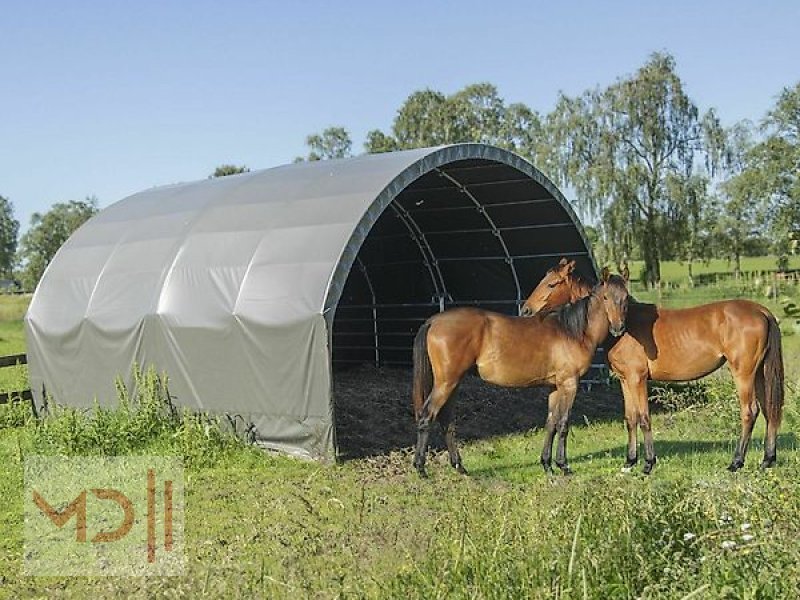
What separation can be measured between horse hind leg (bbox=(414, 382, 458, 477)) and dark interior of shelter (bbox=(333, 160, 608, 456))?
4.43ft

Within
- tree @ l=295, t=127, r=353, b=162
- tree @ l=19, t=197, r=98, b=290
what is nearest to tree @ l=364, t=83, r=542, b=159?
tree @ l=295, t=127, r=353, b=162

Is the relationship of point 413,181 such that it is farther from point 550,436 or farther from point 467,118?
point 467,118

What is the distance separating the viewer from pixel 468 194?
12.9m

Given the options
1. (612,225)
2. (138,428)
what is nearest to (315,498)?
(138,428)

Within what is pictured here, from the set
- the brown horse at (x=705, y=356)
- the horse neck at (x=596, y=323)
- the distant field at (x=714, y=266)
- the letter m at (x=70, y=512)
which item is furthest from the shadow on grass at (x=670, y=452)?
the distant field at (x=714, y=266)

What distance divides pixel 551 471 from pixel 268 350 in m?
3.20

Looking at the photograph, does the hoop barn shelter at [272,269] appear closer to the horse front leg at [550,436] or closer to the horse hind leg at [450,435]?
the horse hind leg at [450,435]

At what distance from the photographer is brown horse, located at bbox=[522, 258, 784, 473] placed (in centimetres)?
810

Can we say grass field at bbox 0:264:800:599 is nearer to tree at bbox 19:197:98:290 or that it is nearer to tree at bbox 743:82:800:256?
tree at bbox 743:82:800:256

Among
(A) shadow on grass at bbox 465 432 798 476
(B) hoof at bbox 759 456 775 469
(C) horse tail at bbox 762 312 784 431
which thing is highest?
(C) horse tail at bbox 762 312 784 431

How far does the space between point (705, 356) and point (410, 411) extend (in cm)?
433

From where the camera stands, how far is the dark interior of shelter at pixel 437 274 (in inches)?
456

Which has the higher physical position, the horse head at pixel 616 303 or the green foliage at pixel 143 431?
the horse head at pixel 616 303

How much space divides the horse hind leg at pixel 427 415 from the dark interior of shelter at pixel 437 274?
1.35 m
